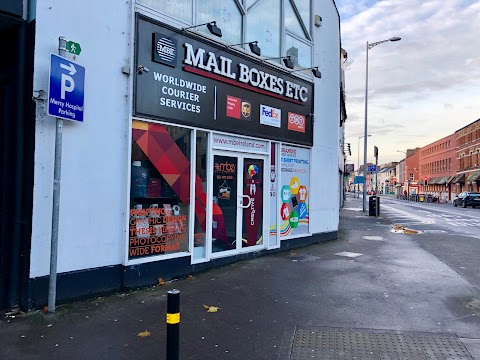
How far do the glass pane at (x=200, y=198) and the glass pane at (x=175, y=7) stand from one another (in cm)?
202

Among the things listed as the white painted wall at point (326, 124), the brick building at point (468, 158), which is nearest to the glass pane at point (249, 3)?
the white painted wall at point (326, 124)

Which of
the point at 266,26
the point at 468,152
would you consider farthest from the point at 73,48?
the point at 468,152

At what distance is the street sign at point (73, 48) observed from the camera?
16.3 ft

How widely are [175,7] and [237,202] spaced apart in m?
3.88

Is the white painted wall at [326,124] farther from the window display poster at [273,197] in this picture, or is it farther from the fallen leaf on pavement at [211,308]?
the fallen leaf on pavement at [211,308]

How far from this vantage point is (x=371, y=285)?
6488 mm

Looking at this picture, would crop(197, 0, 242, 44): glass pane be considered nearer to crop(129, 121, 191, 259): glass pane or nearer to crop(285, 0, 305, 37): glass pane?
crop(285, 0, 305, 37): glass pane

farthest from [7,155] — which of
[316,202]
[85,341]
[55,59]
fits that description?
[316,202]

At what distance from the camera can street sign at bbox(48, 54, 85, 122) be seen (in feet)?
14.8

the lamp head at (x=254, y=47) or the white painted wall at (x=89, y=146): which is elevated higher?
the lamp head at (x=254, y=47)

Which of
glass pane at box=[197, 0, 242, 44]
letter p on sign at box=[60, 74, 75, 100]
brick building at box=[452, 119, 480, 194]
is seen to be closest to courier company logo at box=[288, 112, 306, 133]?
glass pane at box=[197, 0, 242, 44]

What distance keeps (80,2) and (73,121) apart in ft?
5.42

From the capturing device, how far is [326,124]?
11.0 metres

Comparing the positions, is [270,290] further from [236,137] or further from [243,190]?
[236,137]
